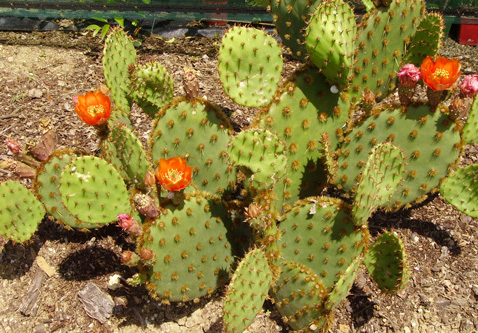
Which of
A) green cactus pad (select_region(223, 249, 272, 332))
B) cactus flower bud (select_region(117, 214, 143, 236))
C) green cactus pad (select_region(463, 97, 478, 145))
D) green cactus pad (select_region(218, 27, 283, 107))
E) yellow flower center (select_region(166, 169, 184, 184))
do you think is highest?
green cactus pad (select_region(218, 27, 283, 107))

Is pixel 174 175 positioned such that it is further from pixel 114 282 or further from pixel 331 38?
pixel 114 282

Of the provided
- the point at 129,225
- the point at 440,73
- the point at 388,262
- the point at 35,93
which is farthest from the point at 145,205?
the point at 35,93

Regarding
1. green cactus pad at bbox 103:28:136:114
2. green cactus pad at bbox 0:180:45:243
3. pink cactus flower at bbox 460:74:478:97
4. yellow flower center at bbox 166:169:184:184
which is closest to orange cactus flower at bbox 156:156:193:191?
yellow flower center at bbox 166:169:184:184

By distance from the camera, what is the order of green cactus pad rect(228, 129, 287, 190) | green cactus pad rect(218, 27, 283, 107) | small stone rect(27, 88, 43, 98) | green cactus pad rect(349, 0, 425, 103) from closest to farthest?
green cactus pad rect(228, 129, 287, 190), green cactus pad rect(218, 27, 283, 107), green cactus pad rect(349, 0, 425, 103), small stone rect(27, 88, 43, 98)

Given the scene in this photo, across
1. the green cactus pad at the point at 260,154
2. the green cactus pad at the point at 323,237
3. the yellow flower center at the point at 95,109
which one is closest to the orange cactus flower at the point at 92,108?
the yellow flower center at the point at 95,109

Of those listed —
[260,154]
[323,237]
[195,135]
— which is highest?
[260,154]

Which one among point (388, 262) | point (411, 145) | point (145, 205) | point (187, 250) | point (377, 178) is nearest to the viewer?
point (145, 205)

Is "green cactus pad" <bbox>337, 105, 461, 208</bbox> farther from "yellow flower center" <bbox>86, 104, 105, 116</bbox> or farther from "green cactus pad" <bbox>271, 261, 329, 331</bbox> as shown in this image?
"yellow flower center" <bbox>86, 104, 105, 116</bbox>
